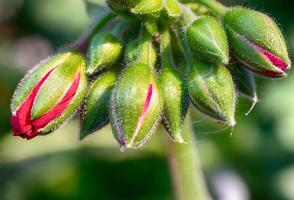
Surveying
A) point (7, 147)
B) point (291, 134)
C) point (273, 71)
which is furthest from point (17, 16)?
point (273, 71)

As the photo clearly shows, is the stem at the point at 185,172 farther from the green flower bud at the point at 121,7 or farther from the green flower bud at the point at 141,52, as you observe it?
the green flower bud at the point at 121,7

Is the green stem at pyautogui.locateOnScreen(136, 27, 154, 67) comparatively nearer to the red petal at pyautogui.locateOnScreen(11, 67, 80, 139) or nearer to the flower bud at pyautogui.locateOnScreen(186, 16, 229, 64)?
the flower bud at pyautogui.locateOnScreen(186, 16, 229, 64)

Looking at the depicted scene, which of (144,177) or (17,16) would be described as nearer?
(144,177)

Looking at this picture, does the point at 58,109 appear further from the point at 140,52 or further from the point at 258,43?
the point at 258,43

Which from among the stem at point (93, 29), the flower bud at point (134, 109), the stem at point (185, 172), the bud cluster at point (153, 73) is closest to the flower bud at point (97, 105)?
the bud cluster at point (153, 73)

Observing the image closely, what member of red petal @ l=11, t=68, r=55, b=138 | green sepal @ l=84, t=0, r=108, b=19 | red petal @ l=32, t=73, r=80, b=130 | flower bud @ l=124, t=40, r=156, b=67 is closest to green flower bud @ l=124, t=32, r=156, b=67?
flower bud @ l=124, t=40, r=156, b=67

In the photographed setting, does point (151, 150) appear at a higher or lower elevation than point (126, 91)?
lower

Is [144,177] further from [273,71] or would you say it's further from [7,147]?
[273,71]

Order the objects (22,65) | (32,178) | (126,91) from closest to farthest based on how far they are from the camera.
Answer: (126,91)
(32,178)
(22,65)
